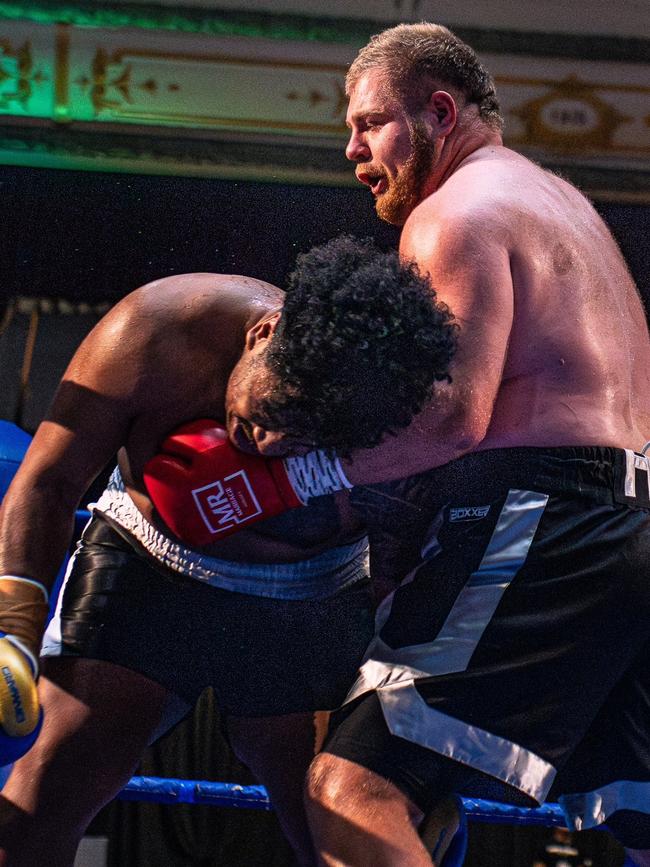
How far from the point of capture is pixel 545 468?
123 cm

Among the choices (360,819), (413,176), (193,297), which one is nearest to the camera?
(360,819)

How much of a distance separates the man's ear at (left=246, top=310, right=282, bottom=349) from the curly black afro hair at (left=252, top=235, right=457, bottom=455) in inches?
5.1

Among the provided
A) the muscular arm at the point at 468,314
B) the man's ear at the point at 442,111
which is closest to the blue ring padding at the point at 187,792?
the muscular arm at the point at 468,314

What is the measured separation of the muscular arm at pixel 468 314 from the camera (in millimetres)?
1185

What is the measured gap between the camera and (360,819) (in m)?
1.11

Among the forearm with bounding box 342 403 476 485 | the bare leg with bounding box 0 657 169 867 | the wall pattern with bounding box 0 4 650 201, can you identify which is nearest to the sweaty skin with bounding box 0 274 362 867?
the bare leg with bounding box 0 657 169 867

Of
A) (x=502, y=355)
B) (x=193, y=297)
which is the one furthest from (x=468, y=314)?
(x=193, y=297)

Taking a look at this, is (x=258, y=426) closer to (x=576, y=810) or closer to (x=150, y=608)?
(x=150, y=608)

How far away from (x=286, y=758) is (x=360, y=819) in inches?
16.1

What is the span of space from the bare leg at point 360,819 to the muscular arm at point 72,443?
0.44m

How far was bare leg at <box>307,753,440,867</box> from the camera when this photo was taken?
3.59 feet

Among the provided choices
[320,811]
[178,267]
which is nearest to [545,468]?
[320,811]

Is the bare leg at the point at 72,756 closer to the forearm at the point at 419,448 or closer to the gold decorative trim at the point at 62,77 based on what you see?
the forearm at the point at 419,448

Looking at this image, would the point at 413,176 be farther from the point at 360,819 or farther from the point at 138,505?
the point at 360,819
